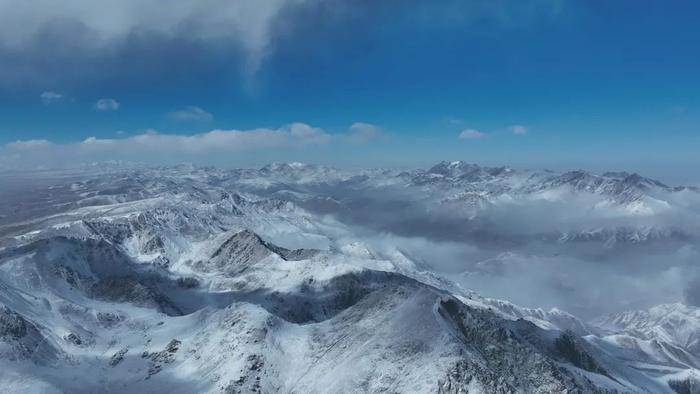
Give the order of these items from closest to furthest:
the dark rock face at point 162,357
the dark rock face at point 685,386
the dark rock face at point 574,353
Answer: the dark rock face at point 162,357 < the dark rock face at point 574,353 < the dark rock face at point 685,386

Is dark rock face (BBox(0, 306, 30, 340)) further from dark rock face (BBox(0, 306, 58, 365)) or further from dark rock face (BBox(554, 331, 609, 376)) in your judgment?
dark rock face (BBox(554, 331, 609, 376))

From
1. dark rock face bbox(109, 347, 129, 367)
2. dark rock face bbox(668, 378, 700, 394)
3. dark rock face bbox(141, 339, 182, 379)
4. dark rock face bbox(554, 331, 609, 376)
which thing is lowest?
dark rock face bbox(668, 378, 700, 394)

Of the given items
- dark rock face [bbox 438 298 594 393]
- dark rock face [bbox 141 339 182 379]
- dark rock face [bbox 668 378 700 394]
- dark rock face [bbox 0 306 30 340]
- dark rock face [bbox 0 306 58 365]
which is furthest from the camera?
dark rock face [bbox 668 378 700 394]

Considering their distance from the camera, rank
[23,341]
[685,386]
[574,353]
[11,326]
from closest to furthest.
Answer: [11,326]
[23,341]
[574,353]
[685,386]

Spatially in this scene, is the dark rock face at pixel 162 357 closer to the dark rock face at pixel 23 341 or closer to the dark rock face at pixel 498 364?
the dark rock face at pixel 23 341

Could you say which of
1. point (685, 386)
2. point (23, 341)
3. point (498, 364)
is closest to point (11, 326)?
point (23, 341)

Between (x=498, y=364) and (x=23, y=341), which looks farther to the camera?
(x=23, y=341)

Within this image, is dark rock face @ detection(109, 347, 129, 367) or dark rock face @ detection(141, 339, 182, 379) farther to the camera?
dark rock face @ detection(109, 347, 129, 367)

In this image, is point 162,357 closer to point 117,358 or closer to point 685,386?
A: point 117,358

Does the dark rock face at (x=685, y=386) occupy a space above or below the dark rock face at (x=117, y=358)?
below

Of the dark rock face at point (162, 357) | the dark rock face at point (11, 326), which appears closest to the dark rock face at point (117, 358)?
the dark rock face at point (162, 357)

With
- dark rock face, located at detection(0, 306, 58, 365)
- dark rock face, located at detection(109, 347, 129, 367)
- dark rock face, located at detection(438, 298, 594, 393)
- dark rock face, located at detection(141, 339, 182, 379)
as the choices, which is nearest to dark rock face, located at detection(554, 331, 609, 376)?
dark rock face, located at detection(438, 298, 594, 393)

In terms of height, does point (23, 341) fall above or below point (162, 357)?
above
